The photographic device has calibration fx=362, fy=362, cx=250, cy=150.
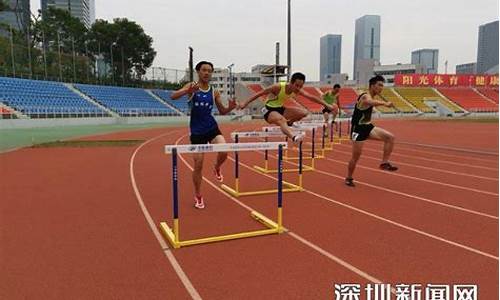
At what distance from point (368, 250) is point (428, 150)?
32.3ft

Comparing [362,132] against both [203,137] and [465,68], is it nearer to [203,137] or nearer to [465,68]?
[203,137]

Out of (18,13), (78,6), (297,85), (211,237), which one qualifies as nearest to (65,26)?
(18,13)

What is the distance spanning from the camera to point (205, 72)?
4.70 meters

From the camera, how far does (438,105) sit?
49.6 metres

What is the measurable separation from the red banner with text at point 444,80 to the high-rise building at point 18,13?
52.2 meters

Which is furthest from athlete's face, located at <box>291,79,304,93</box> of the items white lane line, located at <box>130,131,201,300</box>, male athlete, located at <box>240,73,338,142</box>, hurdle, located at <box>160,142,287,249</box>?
white lane line, located at <box>130,131,201,300</box>

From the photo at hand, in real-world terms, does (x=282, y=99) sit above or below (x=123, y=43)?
below

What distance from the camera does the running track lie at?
3.06 m

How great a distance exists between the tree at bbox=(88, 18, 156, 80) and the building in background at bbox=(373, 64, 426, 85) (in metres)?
59.6

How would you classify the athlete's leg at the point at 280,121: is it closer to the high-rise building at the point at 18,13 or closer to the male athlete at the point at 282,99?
the male athlete at the point at 282,99

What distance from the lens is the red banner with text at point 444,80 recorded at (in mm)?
58375

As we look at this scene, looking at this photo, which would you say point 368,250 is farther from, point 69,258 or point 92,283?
point 69,258

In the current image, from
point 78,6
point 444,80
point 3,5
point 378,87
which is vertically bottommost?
point 378,87

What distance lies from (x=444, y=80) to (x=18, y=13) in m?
61.6
